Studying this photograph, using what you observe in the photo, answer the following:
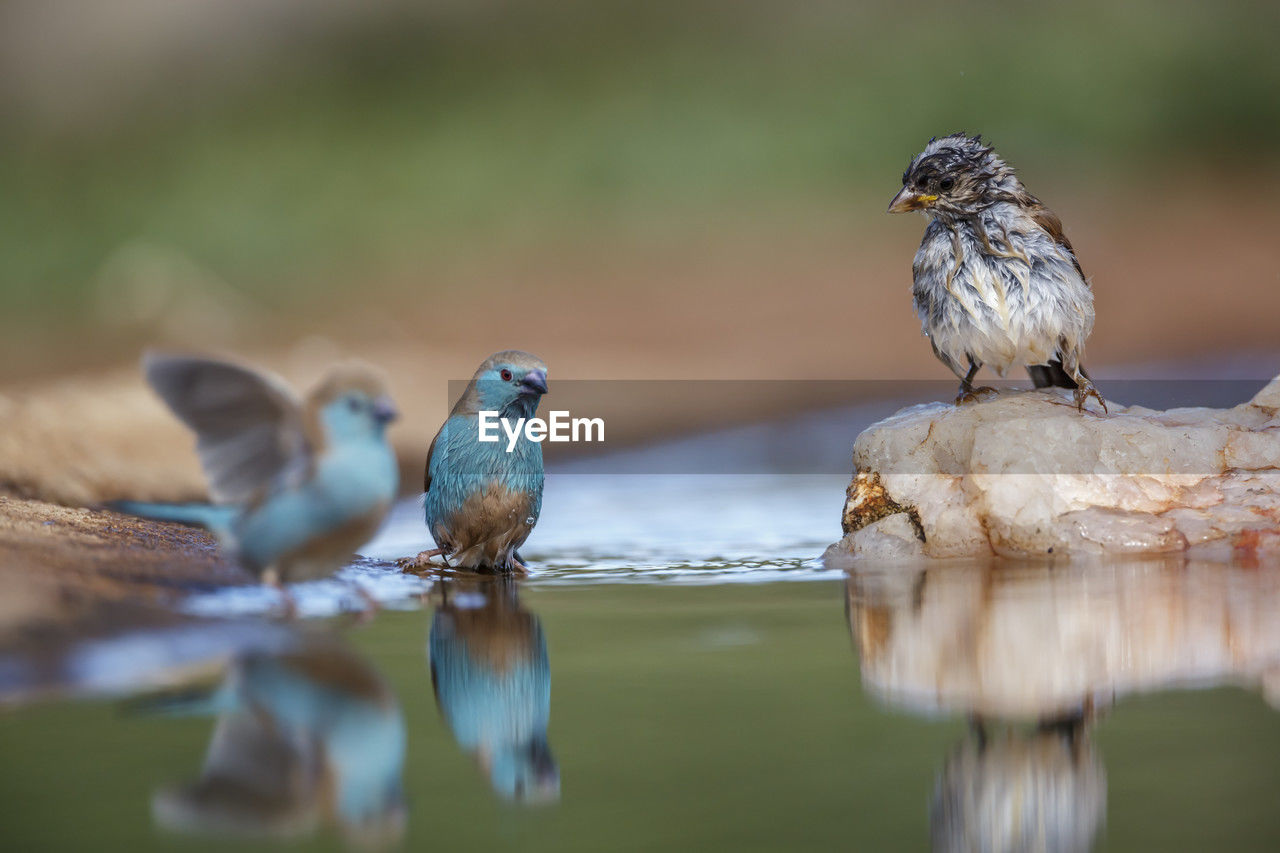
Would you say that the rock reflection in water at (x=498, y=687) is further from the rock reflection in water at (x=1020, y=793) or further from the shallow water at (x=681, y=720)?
the rock reflection in water at (x=1020, y=793)

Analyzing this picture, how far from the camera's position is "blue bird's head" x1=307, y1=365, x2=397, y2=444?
3613 mm

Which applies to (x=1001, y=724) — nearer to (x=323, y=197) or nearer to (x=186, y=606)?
(x=186, y=606)

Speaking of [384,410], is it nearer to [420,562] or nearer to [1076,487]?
[420,562]

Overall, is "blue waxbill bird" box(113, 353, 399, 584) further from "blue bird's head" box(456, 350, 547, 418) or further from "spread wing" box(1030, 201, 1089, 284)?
"spread wing" box(1030, 201, 1089, 284)

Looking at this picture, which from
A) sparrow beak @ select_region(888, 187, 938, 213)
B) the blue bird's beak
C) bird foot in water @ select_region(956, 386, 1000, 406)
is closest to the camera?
the blue bird's beak

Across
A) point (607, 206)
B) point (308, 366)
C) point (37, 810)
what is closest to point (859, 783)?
point (37, 810)

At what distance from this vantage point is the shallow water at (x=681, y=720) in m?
2.56

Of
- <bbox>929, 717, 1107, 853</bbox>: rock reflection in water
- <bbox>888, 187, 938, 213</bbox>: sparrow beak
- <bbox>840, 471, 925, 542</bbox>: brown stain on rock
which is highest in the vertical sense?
<bbox>888, 187, 938, 213</bbox>: sparrow beak

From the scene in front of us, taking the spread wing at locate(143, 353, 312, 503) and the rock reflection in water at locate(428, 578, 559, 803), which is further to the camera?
the spread wing at locate(143, 353, 312, 503)

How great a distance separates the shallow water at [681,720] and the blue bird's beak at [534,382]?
763mm

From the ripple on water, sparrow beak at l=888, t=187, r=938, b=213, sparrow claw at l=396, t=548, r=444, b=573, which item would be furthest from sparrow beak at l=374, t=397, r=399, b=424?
sparrow beak at l=888, t=187, r=938, b=213

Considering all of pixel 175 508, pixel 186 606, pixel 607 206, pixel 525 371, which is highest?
pixel 607 206

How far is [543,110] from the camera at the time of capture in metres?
14.0

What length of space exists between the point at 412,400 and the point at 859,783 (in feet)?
27.2
